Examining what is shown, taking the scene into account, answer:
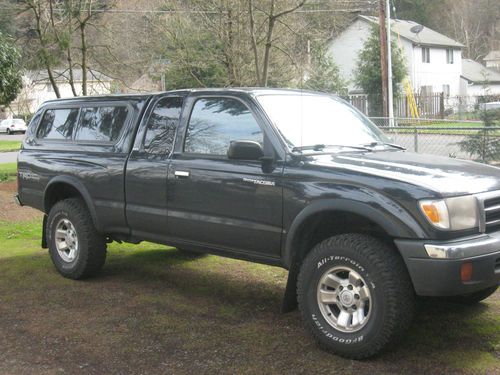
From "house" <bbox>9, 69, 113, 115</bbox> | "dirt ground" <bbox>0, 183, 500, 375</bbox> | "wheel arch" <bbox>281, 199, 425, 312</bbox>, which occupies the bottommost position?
"dirt ground" <bbox>0, 183, 500, 375</bbox>

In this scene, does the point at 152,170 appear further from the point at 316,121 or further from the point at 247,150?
the point at 316,121

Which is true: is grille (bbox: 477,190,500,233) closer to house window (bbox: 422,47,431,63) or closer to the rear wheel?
the rear wheel

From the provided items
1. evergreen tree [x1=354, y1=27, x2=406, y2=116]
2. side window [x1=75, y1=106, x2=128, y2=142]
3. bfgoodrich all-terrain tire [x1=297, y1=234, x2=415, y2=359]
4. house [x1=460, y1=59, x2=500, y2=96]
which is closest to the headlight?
bfgoodrich all-terrain tire [x1=297, y1=234, x2=415, y2=359]

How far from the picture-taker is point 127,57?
22328mm

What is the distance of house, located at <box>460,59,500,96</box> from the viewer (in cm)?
5303

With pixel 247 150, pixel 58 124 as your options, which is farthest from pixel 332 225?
pixel 58 124

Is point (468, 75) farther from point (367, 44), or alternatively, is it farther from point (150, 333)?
point (150, 333)

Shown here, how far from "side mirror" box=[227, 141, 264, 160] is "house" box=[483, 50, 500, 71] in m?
70.8

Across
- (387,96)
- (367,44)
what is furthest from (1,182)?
(367,44)

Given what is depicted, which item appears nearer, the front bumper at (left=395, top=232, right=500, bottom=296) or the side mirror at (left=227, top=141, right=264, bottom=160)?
the front bumper at (left=395, top=232, right=500, bottom=296)

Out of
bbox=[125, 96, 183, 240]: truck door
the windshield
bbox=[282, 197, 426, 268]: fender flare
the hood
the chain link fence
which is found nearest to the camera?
bbox=[282, 197, 426, 268]: fender flare

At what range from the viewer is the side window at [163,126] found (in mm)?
5695

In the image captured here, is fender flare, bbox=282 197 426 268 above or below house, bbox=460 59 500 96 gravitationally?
below

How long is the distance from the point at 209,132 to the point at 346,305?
1.95 metres
